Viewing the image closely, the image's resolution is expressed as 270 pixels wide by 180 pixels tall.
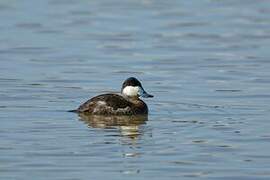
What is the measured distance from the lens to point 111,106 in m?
16.5

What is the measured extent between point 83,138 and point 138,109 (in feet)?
8.03

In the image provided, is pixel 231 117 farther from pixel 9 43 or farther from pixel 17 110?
pixel 9 43


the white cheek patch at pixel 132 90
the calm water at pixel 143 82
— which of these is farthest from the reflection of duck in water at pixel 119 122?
the white cheek patch at pixel 132 90

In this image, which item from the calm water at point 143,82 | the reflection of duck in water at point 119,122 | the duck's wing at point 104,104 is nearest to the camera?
the calm water at point 143,82

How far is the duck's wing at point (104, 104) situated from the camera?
16.4 meters

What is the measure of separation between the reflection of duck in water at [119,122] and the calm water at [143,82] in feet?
0.13

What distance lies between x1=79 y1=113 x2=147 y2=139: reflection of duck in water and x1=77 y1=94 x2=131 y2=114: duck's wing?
0.31ft

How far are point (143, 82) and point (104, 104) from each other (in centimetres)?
271

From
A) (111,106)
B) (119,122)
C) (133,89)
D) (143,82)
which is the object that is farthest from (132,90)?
(143,82)

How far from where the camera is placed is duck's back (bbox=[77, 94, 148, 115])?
16.4m

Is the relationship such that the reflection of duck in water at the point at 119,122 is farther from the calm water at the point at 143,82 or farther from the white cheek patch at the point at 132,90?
the white cheek patch at the point at 132,90

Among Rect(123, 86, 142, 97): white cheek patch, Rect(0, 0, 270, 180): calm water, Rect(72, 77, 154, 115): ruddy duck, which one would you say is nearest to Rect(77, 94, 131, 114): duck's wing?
Rect(72, 77, 154, 115): ruddy duck

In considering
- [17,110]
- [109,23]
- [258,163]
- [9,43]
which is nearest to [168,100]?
[17,110]

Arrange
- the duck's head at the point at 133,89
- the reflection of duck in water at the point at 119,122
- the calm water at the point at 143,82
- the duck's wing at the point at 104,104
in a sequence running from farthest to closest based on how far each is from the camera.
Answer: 1. the duck's head at the point at 133,89
2. the duck's wing at the point at 104,104
3. the reflection of duck in water at the point at 119,122
4. the calm water at the point at 143,82
